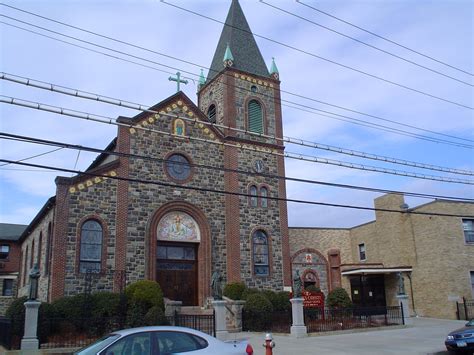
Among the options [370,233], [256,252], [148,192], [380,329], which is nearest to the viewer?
[380,329]

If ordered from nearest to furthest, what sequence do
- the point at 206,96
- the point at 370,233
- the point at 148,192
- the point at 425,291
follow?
the point at 148,192 → the point at 425,291 → the point at 206,96 → the point at 370,233

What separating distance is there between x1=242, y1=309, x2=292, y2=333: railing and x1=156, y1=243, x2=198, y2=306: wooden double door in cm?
419

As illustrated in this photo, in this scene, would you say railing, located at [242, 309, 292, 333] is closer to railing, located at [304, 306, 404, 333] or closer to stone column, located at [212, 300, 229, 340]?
railing, located at [304, 306, 404, 333]

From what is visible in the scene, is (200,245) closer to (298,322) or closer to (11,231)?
(298,322)

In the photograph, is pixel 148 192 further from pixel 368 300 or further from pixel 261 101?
pixel 368 300

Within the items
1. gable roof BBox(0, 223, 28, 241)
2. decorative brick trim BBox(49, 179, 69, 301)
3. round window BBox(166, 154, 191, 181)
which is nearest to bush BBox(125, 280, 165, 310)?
decorative brick trim BBox(49, 179, 69, 301)

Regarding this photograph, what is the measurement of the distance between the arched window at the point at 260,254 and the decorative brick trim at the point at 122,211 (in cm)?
768

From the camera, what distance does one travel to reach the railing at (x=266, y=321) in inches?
898

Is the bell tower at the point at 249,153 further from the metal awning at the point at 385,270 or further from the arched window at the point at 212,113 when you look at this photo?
the metal awning at the point at 385,270

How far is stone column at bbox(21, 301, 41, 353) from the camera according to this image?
56.3ft

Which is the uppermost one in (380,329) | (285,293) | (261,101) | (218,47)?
(218,47)

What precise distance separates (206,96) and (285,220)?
408 inches

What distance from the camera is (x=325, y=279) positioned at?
34594 mm

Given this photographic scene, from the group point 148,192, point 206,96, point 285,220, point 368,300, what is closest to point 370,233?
point 368,300
